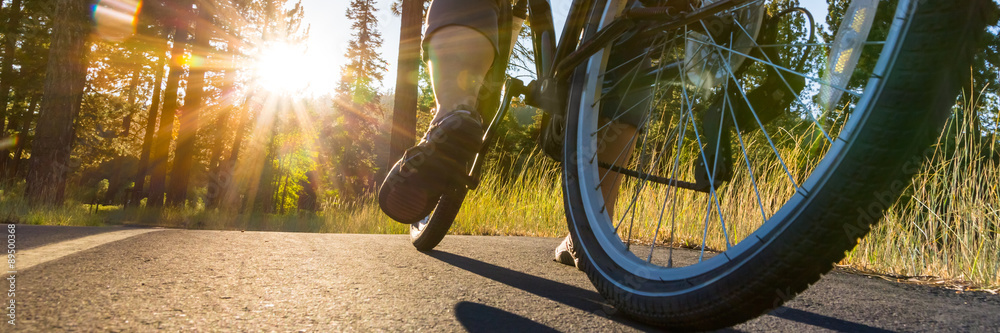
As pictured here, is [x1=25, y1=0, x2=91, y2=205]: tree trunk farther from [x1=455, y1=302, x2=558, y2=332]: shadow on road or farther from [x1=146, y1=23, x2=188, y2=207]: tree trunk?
[x1=455, y1=302, x2=558, y2=332]: shadow on road

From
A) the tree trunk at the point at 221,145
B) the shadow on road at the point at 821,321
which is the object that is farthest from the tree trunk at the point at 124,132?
the shadow on road at the point at 821,321

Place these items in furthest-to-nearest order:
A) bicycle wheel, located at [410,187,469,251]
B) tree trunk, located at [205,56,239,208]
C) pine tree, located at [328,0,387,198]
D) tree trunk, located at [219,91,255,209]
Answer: pine tree, located at [328,0,387,198] → tree trunk, located at [219,91,255,209] → tree trunk, located at [205,56,239,208] → bicycle wheel, located at [410,187,469,251]

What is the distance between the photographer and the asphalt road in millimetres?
1014

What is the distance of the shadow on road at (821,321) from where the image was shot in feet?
3.96

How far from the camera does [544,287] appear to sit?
5.13 ft

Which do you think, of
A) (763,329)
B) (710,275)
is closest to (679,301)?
(710,275)

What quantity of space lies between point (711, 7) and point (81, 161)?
2816 centimetres

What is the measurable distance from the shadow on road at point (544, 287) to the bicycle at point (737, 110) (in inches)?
3.8

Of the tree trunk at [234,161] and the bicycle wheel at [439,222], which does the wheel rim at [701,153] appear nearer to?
the bicycle wheel at [439,222]

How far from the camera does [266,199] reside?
31.5 meters

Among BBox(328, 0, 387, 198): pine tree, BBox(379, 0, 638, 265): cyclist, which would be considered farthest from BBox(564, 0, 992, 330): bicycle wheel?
BBox(328, 0, 387, 198): pine tree

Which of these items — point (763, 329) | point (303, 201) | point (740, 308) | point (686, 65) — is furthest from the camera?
point (303, 201)

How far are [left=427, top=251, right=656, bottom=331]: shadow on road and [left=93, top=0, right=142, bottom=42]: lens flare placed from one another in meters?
15.7

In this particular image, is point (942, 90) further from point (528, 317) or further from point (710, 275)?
point (528, 317)
